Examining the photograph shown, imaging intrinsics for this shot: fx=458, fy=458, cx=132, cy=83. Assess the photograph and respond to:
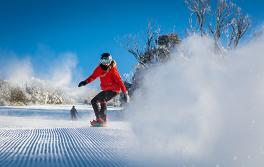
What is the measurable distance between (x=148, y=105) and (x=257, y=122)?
2.14m

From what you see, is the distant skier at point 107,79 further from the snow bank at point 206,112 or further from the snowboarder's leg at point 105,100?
the snow bank at point 206,112

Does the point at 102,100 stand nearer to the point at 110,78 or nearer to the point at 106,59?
the point at 110,78

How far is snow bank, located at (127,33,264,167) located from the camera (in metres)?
3.45

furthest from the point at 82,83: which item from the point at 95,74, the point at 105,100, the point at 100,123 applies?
the point at 100,123

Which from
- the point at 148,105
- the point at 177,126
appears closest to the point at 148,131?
the point at 148,105

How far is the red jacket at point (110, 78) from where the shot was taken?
9344 millimetres

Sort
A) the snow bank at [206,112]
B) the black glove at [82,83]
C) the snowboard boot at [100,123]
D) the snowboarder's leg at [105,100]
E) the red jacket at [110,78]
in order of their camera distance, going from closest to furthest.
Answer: the snow bank at [206,112], the black glove at [82,83], the red jacket at [110,78], the snowboarder's leg at [105,100], the snowboard boot at [100,123]

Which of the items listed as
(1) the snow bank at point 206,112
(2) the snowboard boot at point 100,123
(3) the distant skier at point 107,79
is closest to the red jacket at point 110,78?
(3) the distant skier at point 107,79

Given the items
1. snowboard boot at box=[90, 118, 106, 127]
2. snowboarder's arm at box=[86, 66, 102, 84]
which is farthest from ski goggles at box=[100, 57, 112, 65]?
snowboard boot at box=[90, 118, 106, 127]

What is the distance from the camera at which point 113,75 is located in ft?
30.7

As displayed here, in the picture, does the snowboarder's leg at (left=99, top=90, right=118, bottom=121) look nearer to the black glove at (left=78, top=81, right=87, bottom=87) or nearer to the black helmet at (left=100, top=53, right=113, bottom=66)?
the black glove at (left=78, top=81, right=87, bottom=87)

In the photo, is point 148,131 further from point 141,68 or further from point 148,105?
point 141,68

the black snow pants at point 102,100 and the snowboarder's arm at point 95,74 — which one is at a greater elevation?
the snowboarder's arm at point 95,74

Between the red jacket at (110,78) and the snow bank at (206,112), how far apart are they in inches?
161
